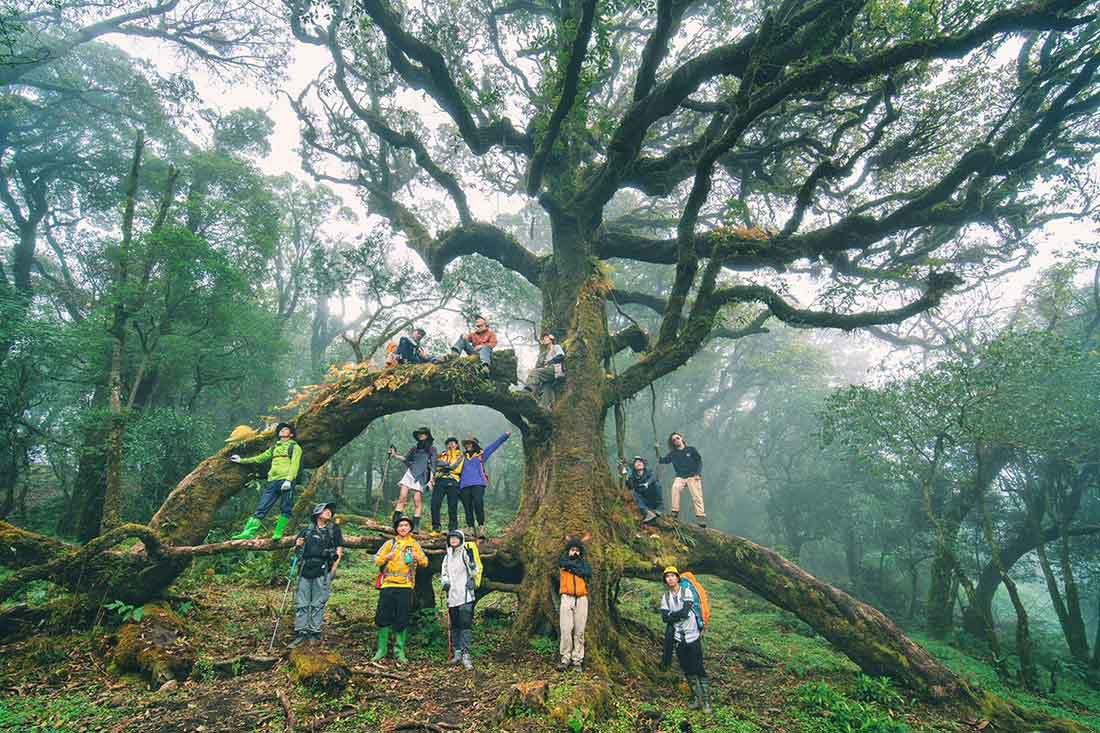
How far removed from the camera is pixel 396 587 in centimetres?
657

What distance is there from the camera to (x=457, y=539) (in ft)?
22.5

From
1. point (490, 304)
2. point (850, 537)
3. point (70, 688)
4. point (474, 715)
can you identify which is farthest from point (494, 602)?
point (850, 537)

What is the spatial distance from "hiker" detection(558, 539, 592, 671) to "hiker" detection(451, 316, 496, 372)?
11.8 feet

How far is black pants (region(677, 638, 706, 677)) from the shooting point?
670 centimetres

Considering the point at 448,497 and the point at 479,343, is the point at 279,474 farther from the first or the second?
the point at 479,343

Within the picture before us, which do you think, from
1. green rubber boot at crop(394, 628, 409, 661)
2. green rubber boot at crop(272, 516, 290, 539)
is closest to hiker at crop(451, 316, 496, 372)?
green rubber boot at crop(272, 516, 290, 539)

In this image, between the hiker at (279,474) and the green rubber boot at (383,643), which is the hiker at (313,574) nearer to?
the green rubber boot at (383,643)

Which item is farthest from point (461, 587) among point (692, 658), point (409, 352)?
point (409, 352)

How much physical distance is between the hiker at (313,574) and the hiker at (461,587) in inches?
56.5

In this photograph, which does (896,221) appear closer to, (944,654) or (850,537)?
(944,654)

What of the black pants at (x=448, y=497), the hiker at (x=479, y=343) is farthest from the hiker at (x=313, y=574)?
the hiker at (x=479, y=343)

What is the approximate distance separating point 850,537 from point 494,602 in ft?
60.9

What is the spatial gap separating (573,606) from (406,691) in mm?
2307

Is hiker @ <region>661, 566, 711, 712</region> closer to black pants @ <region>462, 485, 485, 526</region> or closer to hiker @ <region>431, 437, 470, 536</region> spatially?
black pants @ <region>462, 485, 485, 526</region>
